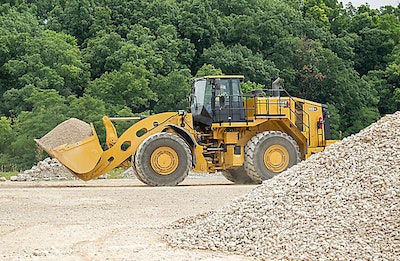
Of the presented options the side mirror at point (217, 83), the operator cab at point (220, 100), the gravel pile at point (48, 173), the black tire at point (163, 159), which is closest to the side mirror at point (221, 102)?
the operator cab at point (220, 100)

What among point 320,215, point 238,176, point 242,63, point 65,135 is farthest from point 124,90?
point 320,215

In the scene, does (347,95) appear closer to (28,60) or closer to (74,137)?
(28,60)

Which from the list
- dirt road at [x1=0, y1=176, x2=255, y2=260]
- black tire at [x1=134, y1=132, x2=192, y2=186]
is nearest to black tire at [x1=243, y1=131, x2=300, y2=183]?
black tire at [x1=134, y1=132, x2=192, y2=186]

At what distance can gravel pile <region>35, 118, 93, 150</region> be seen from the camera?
1894 centimetres

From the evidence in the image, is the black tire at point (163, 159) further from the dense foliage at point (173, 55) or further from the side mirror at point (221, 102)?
the dense foliage at point (173, 55)

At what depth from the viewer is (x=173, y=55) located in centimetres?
4888

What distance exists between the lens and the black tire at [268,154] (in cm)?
1956

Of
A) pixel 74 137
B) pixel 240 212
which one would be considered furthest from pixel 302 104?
pixel 240 212

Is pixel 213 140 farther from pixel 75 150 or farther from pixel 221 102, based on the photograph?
pixel 75 150

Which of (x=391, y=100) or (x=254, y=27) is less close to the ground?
(x=254, y=27)

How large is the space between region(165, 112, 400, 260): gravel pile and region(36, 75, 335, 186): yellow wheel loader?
26.2 feet

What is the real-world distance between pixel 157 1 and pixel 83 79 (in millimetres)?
12143

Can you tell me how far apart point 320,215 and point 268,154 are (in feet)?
34.6

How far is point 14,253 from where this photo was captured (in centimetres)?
890
